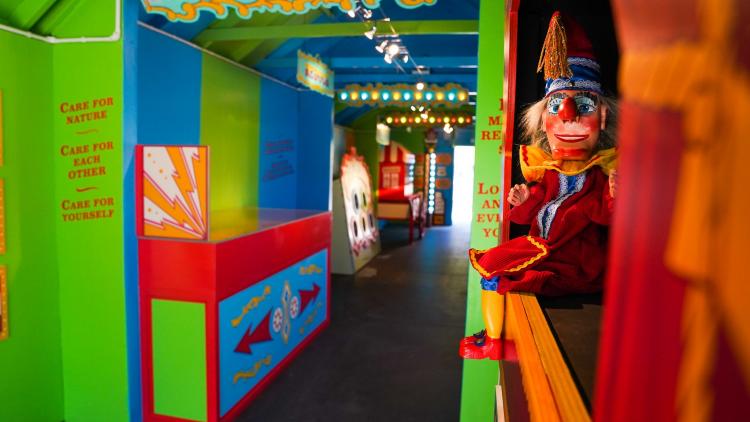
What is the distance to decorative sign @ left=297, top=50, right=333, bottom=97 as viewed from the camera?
468 cm

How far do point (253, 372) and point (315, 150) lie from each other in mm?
3723

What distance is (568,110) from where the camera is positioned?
114 centimetres

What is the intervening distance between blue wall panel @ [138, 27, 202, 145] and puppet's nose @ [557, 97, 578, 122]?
10.8ft

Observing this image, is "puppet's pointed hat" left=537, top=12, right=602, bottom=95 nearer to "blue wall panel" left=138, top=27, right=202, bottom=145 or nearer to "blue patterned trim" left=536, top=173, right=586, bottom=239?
"blue patterned trim" left=536, top=173, right=586, bottom=239

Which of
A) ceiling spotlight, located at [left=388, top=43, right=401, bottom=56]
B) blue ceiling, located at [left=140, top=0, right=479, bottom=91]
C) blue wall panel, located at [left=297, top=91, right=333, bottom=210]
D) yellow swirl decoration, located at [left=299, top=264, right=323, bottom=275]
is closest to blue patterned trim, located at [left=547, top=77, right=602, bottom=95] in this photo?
ceiling spotlight, located at [left=388, top=43, right=401, bottom=56]

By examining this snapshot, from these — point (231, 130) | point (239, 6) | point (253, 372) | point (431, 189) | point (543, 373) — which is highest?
point (239, 6)

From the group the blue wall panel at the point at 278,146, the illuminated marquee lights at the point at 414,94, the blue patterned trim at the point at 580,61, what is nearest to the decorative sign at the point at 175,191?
the blue patterned trim at the point at 580,61

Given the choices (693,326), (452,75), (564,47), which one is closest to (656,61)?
(693,326)

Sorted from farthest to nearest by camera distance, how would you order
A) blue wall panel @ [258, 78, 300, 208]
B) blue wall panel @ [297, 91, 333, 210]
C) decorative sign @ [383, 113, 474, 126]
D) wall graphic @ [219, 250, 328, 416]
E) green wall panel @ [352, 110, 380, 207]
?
green wall panel @ [352, 110, 380, 207], decorative sign @ [383, 113, 474, 126], blue wall panel @ [297, 91, 333, 210], blue wall panel @ [258, 78, 300, 208], wall graphic @ [219, 250, 328, 416]

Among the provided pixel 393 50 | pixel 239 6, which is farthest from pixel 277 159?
pixel 239 6

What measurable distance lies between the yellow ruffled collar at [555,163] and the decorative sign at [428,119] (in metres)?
7.47

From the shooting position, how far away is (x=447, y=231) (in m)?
11.4

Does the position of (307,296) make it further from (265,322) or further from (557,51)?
(557,51)

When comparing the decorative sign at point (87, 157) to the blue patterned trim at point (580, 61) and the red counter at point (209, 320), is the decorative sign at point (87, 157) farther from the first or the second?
the blue patterned trim at point (580, 61)
